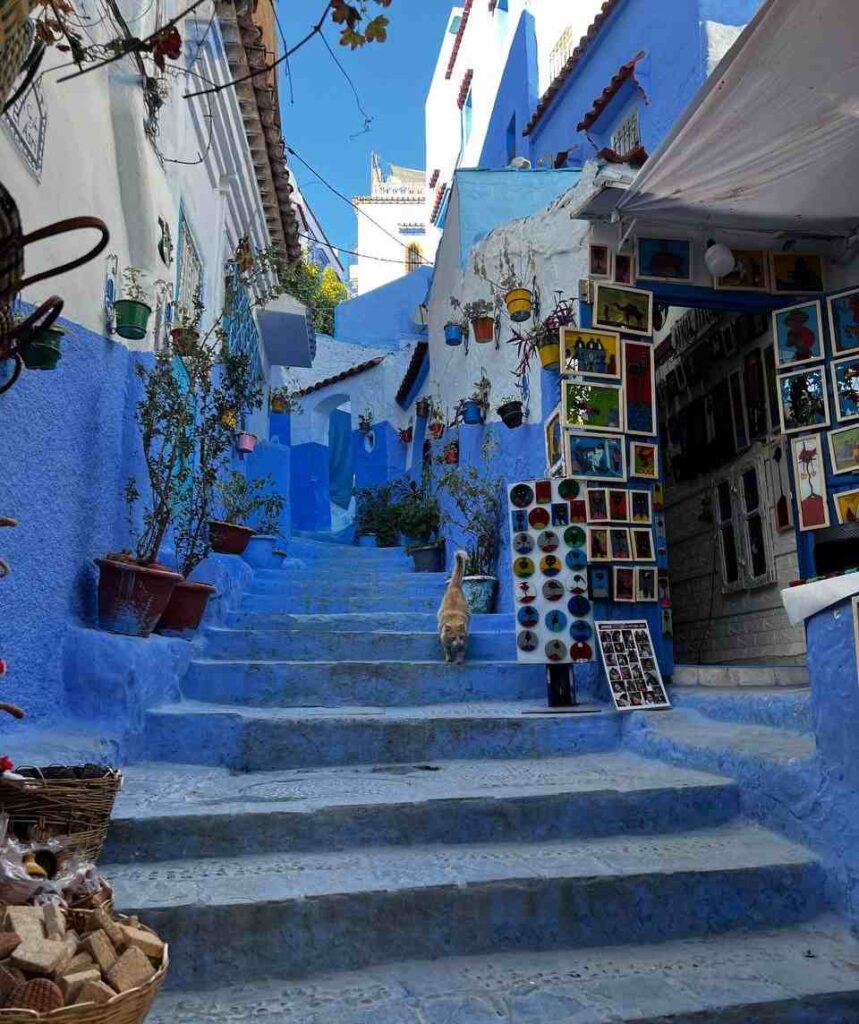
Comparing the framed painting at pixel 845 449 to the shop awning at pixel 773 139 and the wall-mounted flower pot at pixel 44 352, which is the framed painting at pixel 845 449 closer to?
the shop awning at pixel 773 139

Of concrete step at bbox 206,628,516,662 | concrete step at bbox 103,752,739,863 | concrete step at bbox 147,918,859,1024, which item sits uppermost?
concrete step at bbox 206,628,516,662

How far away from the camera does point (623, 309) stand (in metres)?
5.17

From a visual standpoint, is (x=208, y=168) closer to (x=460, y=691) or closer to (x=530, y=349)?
(x=530, y=349)

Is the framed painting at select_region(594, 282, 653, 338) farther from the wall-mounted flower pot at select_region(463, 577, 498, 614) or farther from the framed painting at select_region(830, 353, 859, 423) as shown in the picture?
the wall-mounted flower pot at select_region(463, 577, 498, 614)

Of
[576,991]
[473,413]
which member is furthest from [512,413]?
[576,991]

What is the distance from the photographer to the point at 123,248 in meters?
4.66

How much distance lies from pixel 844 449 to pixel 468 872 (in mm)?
3515

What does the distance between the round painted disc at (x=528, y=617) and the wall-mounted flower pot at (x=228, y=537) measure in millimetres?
2948

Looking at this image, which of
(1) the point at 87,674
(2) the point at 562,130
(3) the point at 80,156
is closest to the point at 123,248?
(3) the point at 80,156

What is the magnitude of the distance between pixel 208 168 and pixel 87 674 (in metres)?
4.73

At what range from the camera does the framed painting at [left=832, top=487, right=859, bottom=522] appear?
4730 millimetres

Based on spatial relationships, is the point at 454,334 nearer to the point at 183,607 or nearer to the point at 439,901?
the point at 183,607

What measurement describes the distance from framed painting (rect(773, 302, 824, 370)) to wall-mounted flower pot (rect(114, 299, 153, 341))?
3.72m

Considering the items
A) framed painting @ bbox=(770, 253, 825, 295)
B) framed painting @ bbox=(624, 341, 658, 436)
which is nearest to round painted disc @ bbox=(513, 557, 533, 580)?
framed painting @ bbox=(624, 341, 658, 436)
